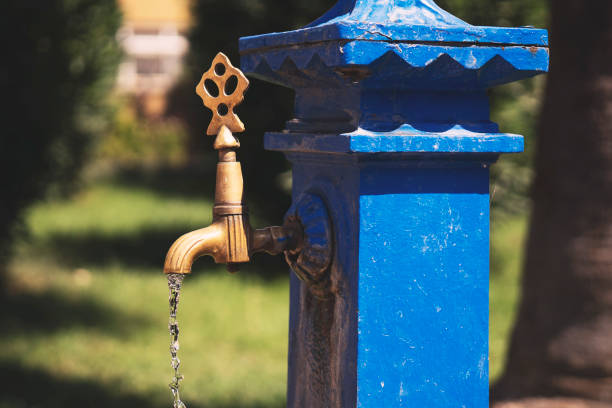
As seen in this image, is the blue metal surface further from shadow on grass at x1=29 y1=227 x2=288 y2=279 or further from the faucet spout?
shadow on grass at x1=29 y1=227 x2=288 y2=279

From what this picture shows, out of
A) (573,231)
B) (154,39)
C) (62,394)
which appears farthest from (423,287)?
(154,39)

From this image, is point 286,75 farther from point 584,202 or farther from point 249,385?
point 249,385

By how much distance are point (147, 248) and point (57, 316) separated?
217 centimetres

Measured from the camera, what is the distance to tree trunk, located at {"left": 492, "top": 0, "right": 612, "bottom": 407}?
3.66 meters

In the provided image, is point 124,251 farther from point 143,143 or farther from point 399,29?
point 143,143

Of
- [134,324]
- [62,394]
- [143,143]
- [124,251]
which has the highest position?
[143,143]

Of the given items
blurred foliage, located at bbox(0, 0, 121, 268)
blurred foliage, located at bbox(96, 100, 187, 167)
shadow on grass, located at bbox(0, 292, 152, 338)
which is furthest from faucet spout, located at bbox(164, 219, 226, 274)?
blurred foliage, located at bbox(96, 100, 187, 167)

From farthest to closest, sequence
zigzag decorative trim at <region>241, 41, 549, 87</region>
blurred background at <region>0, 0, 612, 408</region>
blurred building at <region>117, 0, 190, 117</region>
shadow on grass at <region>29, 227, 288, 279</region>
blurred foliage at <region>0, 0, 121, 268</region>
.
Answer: blurred building at <region>117, 0, 190, 117</region> → shadow on grass at <region>29, 227, 288, 279</region> → blurred foliage at <region>0, 0, 121, 268</region> → blurred background at <region>0, 0, 612, 408</region> → zigzag decorative trim at <region>241, 41, 549, 87</region>

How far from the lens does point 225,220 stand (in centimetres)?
153

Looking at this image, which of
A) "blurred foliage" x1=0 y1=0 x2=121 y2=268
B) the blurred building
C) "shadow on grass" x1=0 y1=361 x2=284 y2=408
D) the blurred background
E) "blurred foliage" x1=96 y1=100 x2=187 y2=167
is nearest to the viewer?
"shadow on grass" x1=0 y1=361 x2=284 y2=408

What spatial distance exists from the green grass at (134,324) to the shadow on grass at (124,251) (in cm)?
1

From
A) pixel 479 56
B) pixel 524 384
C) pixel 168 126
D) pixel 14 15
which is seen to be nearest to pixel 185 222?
pixel 14 15

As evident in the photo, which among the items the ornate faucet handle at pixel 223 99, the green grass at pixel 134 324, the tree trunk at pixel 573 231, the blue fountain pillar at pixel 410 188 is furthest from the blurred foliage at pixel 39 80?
the blue fountain pillar at pixel 410 188

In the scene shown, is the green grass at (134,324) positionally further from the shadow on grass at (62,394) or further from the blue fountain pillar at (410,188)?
the blue fountain pillar at (410,188)
